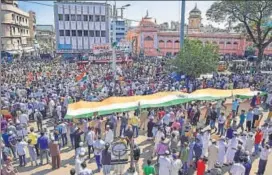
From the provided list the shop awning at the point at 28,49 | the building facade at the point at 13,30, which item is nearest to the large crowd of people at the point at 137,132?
the building facade at the point at 13,30

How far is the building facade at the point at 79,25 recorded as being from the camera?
162 feet

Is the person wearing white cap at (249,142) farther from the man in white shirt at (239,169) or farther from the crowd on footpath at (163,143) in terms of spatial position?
the man in white shirt at (239,169)

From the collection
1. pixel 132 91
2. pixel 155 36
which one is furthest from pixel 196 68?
pixel 155 36

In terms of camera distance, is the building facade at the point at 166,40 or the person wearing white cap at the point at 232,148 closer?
the person wearing white cap at the point at 232,148

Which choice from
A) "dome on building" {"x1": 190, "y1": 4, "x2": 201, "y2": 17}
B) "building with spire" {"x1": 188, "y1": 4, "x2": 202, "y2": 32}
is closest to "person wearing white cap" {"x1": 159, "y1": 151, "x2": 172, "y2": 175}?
"building with spire" {"x1": 188, "y1": 4, "x2": 202, "y2": 32}

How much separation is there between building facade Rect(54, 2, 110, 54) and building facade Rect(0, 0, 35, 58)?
25.3 ft

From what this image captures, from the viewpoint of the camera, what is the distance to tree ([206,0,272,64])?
33031mm

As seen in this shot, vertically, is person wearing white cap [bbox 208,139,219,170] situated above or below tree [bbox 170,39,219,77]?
below

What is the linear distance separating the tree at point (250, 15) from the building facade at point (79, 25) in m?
20.6

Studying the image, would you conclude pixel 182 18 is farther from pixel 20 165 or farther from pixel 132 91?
pixel 20 165

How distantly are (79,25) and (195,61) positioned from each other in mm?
31394

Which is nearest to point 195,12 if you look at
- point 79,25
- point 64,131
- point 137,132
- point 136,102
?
point 79,25

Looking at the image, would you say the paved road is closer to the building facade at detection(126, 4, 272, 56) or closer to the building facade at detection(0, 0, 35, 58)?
the building facade at detection(126, 4, 272, 56)

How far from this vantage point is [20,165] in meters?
10.5
